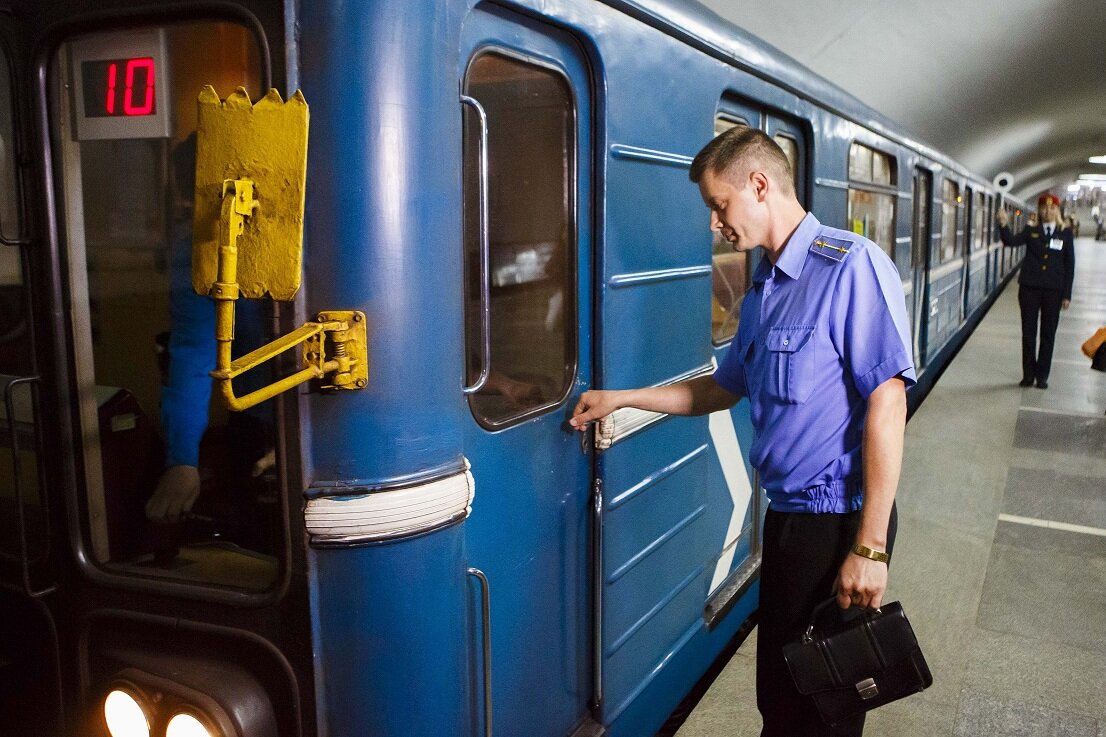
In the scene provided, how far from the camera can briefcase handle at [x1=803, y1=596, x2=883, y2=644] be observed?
7.07 feet

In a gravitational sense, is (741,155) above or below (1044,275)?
above

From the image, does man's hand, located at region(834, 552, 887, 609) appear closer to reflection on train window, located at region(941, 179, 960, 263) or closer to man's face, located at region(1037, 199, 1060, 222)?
reflection on train window, located at region(941, 179, 960, 263)

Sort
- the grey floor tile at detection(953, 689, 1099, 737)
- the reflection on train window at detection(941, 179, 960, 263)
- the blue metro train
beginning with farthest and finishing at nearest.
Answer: the reflection on train window at detection(941, 179, 960, 263) < the grey floor tile at detection(953, 689, 1099, 737) < the blue metro train

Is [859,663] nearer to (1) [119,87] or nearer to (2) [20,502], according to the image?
(2) [20,502]

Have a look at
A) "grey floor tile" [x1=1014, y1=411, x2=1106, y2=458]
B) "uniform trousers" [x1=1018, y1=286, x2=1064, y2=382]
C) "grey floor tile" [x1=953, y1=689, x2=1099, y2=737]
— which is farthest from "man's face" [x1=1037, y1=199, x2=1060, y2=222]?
"grey floor tile" [x1=953, y1=689, x2=1099, y2=737]

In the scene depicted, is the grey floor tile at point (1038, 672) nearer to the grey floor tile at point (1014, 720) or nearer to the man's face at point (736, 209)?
the grey floor tile at point (1014, 720)

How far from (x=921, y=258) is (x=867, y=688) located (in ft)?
21.2

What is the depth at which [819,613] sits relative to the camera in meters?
2.24

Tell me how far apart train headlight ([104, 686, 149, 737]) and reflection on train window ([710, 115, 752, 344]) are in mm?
2048

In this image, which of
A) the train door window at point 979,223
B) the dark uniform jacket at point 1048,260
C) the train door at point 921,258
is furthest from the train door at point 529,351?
the train door window at point 979,223

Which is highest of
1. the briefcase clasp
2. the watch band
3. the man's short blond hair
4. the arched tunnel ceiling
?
the arched tunnel ceiling

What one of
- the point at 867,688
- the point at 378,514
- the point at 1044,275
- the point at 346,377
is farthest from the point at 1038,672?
the point at 1044,275

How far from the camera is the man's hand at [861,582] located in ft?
6.73

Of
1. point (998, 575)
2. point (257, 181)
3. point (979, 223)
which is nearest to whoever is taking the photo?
point (257, 181)
